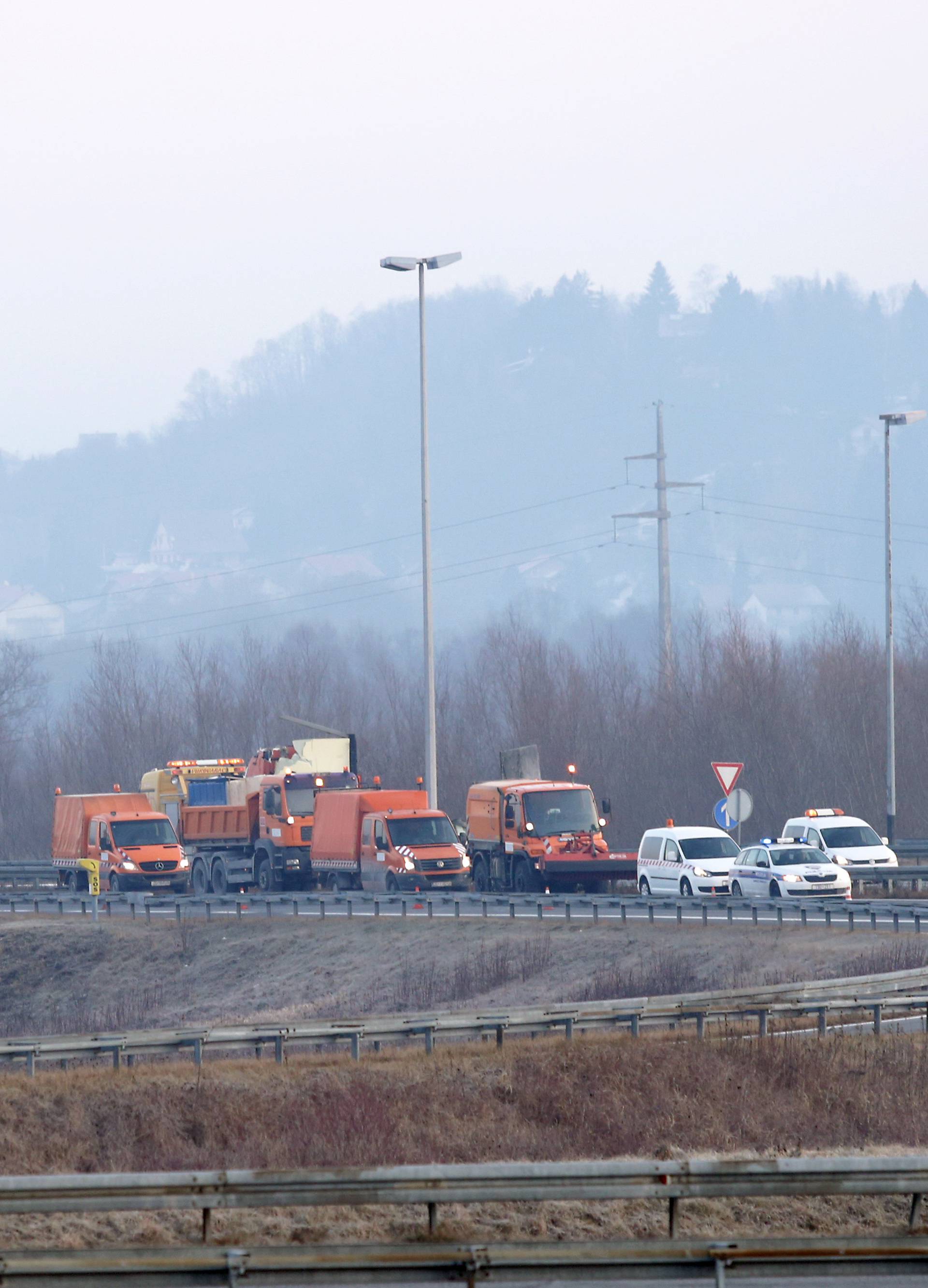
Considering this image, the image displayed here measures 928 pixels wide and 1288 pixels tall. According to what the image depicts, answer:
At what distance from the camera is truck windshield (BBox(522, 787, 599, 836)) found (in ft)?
141

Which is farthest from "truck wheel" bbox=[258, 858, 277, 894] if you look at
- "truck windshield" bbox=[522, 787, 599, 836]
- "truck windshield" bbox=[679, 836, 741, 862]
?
"truck windshield" bbox=[679, 836, 741, 862]

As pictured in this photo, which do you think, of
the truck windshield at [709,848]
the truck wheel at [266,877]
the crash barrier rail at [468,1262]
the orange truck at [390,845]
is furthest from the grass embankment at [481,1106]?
the truck wheel at [266,877]

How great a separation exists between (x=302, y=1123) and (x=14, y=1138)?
2.71m

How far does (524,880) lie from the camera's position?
43.1 meters

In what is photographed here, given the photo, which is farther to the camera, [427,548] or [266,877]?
[266,877]

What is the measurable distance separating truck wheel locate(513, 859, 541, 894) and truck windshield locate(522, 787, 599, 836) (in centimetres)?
92

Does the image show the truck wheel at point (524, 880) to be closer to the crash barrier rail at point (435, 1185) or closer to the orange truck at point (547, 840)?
the orange truck at point (547, 840)

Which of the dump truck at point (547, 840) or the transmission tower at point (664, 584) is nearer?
the dump truck at point (547, 840)

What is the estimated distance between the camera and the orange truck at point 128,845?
50719 millimetres

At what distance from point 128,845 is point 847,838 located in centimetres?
2061

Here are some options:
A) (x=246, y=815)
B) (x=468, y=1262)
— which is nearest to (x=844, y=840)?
(x=246, y=815)

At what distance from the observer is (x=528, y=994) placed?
3195 cm

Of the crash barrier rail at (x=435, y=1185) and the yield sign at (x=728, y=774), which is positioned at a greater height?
the yield sign at (x=728, y=774)

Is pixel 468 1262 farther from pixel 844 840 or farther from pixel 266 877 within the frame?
pixel 266 877
